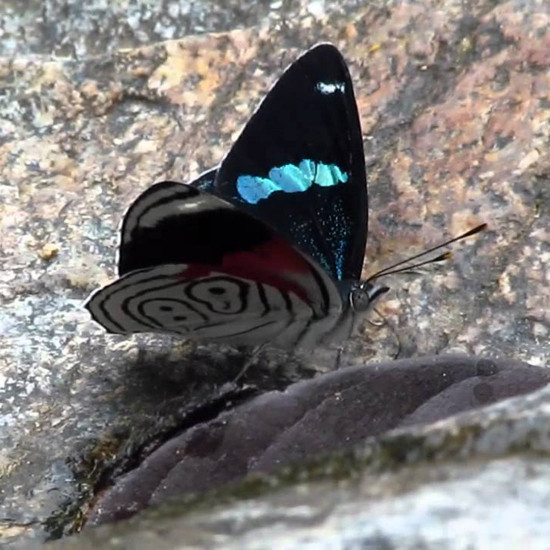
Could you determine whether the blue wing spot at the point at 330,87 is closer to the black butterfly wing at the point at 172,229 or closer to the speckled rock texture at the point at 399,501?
the black butterfly wing at the point at 172,229

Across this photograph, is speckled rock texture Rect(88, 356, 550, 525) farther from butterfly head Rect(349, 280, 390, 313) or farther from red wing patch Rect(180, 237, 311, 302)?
butterfly head Rect(349, 280, 390, 313)

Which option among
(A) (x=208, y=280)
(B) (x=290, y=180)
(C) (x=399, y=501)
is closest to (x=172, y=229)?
(A) (x=208, y=280)

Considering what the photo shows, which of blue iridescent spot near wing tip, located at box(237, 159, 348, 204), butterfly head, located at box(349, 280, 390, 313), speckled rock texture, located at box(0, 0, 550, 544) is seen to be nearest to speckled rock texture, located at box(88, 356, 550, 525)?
speckled rock texture, located at box(0, 0, 550, 544)

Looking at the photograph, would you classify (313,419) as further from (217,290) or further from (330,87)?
(330,87)

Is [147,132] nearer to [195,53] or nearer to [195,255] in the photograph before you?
[195,53]

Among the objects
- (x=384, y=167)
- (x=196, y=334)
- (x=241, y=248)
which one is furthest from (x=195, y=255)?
(x=384, y=167)

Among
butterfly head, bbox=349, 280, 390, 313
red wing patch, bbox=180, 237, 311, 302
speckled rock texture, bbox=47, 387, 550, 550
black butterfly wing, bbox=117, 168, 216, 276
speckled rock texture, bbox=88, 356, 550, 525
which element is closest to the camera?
speckled rock texture, bbox=47, 387, 550, 550

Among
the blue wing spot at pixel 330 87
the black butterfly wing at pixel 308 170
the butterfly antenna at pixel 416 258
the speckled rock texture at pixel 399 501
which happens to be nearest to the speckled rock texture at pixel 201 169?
the butterfly antenna at pixel 416 258
